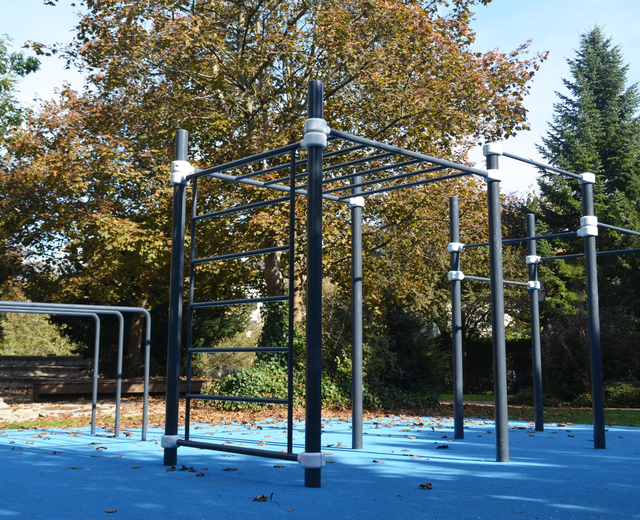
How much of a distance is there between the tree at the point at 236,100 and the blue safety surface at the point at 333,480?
528cm

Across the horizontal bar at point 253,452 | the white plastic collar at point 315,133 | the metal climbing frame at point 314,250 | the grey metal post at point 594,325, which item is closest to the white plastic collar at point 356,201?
the metal climbing frame at point 314,250

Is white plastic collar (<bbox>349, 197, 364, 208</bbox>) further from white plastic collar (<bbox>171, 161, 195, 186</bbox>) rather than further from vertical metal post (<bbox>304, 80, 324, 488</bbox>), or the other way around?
vertical metal post (<bbox>304, 80, 324, 488</bbox>)

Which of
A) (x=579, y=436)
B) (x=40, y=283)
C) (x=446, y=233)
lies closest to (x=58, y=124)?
(x=40, y=283)

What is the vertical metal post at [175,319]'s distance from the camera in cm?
464

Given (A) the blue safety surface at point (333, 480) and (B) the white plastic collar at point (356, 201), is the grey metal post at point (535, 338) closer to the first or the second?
(A) the blue safety surface at point (333, 480)

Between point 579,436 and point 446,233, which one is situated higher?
point 446,233

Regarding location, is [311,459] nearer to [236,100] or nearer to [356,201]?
[356,201]

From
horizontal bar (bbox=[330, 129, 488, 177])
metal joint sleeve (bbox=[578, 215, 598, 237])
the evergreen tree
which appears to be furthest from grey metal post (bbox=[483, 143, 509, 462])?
the evergreen tree

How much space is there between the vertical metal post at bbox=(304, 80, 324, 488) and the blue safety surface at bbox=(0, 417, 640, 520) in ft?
0.89

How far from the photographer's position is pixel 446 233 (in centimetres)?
1409

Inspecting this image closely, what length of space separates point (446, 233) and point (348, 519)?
1162 cm

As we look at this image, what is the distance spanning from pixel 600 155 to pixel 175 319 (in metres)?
21.9

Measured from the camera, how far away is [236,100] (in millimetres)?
11250

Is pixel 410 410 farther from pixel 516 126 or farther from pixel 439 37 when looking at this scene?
pixel 439 37
